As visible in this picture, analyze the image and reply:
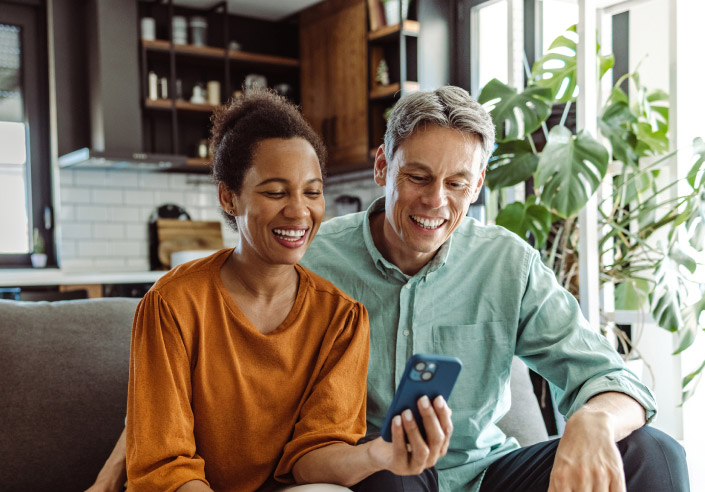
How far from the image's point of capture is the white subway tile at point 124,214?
16.4 ft

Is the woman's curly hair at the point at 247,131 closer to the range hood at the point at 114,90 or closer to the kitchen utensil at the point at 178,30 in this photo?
the range hood at the point at 114,90

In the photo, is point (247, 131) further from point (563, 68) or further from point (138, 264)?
point (138, 264)

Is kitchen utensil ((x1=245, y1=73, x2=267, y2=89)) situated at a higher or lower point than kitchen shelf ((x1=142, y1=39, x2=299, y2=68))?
lower

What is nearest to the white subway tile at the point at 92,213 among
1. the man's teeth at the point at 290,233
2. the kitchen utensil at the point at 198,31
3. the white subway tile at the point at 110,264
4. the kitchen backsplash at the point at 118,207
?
the kitchen backsplash at the point at 118,207

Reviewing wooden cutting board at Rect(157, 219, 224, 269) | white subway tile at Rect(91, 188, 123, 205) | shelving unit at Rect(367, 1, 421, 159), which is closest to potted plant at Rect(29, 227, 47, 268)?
white subway tile at Rect(91, 188, 123, 205)

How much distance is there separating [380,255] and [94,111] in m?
3.67

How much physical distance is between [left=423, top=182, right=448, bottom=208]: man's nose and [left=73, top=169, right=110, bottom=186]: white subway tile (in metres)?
3.94

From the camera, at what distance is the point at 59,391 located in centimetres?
161

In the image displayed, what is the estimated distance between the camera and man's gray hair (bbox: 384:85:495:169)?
5.05ft

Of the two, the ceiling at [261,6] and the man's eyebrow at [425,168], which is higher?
the ceiling at [261,6]

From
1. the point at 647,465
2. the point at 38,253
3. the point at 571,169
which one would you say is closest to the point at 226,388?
the point at 647,465

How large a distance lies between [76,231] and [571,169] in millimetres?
3629

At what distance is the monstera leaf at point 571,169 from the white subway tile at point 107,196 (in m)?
3.49

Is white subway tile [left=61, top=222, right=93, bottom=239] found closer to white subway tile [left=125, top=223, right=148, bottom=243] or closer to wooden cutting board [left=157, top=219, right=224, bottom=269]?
white subway tile [left=125, top=223, right=148, bottom=243]
